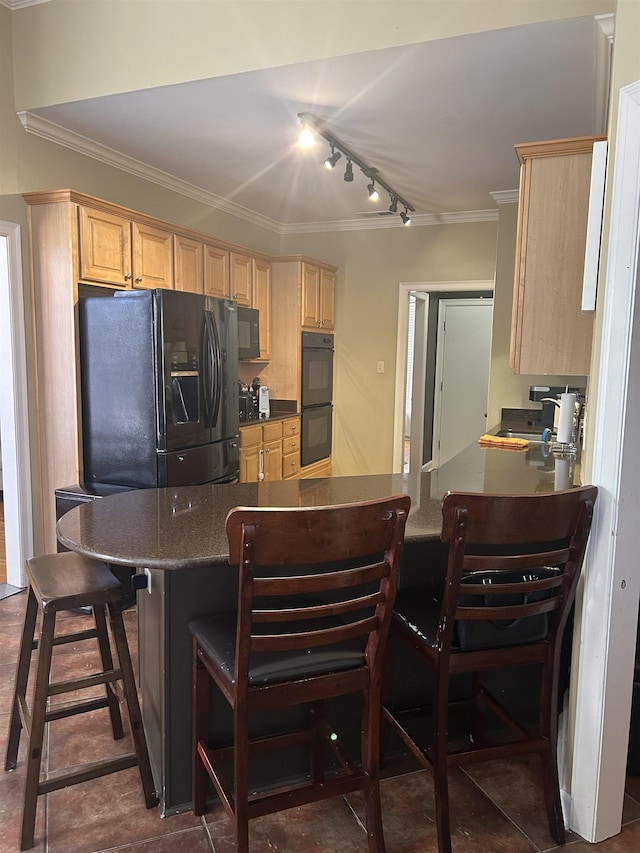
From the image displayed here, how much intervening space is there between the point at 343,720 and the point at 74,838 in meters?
0.84

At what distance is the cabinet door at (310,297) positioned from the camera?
17.4 ft

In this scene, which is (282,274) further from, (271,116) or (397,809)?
(397,809)

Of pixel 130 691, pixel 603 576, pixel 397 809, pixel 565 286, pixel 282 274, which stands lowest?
pixel 397 809

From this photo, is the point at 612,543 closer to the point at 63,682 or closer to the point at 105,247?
the point at 63,682

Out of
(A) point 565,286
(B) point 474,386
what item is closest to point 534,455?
(A) point 565,286

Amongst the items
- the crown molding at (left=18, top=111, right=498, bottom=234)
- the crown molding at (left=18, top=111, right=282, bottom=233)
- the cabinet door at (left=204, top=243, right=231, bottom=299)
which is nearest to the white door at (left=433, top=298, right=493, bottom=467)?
the crown molding at (left=18, top=111, right=498, bottom=234)

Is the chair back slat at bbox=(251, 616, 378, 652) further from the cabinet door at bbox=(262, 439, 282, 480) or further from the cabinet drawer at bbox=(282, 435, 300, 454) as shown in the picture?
the cabinet drawer at bbox=(282, 435, 300, 454)

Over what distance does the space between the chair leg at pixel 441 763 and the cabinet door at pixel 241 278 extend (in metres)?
Result: 3.72

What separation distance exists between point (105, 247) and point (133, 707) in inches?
98.4

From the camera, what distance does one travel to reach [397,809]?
1875 mm

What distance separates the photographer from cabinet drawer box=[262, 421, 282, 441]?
485cm

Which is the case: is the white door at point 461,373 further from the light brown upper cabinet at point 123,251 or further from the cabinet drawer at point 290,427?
the light brown upper cabinet at point 123,251

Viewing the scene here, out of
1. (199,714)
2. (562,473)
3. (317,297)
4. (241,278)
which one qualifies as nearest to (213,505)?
(199,714)

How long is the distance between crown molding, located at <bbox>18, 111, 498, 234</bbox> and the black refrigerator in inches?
39.1
